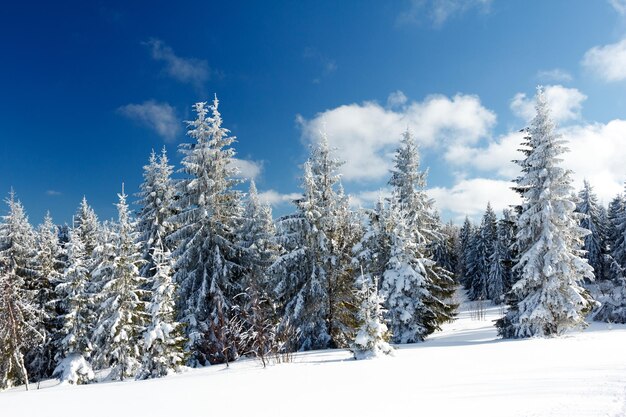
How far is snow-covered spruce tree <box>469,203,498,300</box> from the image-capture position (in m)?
58.3

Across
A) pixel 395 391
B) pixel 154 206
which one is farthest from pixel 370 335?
pixel 154 206

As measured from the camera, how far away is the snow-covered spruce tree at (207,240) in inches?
853

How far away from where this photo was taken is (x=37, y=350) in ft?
99.5

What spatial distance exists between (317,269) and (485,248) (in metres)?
45.3

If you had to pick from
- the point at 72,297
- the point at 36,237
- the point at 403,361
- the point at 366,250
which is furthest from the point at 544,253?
the point at 36,237

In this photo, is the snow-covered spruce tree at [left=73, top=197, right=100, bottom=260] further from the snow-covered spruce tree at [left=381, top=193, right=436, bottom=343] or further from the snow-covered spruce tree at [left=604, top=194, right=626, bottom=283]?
the snow-covered spruce tree at [left=604, top=194, right=626, bottom=283]

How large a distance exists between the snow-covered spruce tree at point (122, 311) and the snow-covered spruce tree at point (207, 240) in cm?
266

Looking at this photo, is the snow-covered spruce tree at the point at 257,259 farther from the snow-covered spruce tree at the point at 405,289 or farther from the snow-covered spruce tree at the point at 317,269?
the snow-covered spruce tree at the point at 405,289

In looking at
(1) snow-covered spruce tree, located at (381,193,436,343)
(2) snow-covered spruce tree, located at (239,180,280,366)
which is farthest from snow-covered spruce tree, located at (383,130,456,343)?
(2) snow-covered spruce tree, located at (239,180,280,366)

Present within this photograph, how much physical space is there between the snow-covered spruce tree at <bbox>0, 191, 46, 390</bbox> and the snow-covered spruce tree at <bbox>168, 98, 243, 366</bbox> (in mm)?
11227

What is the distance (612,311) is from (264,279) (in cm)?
2542

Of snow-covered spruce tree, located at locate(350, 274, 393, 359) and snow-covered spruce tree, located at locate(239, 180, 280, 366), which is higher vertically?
snow-covered spruce tree, located at locate(239, 180, 280, 366)

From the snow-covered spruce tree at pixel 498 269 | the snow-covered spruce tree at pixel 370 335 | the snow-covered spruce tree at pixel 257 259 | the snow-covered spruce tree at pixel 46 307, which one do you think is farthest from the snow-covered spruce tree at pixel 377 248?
the snow-covered spruce tree at pixel 498 269

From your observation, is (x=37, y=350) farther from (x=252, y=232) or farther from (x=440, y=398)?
(x=440, y=398)
